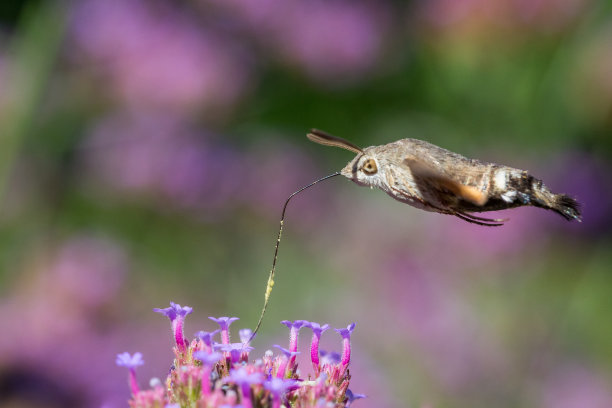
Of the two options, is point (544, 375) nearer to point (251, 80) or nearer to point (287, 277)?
point (287, 277)

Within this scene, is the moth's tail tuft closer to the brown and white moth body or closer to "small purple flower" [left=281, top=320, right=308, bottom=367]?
the brown and white moth body

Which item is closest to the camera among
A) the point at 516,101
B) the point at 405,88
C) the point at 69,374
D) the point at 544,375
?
the point at 69,374

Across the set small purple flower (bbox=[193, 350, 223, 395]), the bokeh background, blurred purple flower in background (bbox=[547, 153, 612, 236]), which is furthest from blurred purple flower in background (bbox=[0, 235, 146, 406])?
blurred purple flower in background (bbox=[547, 153, 612, 236])

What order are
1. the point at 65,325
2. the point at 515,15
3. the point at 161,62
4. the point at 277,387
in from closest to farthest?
the point at 277,387
the point at 65,325
the point at 515,15
the point at 161,62

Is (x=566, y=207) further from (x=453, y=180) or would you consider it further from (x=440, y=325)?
(x=440, y=325)

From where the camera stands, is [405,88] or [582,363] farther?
[405,88]

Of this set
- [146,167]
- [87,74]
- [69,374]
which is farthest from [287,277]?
[69,374]

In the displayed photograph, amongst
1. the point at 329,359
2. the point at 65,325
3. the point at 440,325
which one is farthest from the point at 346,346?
the point at 440,325
